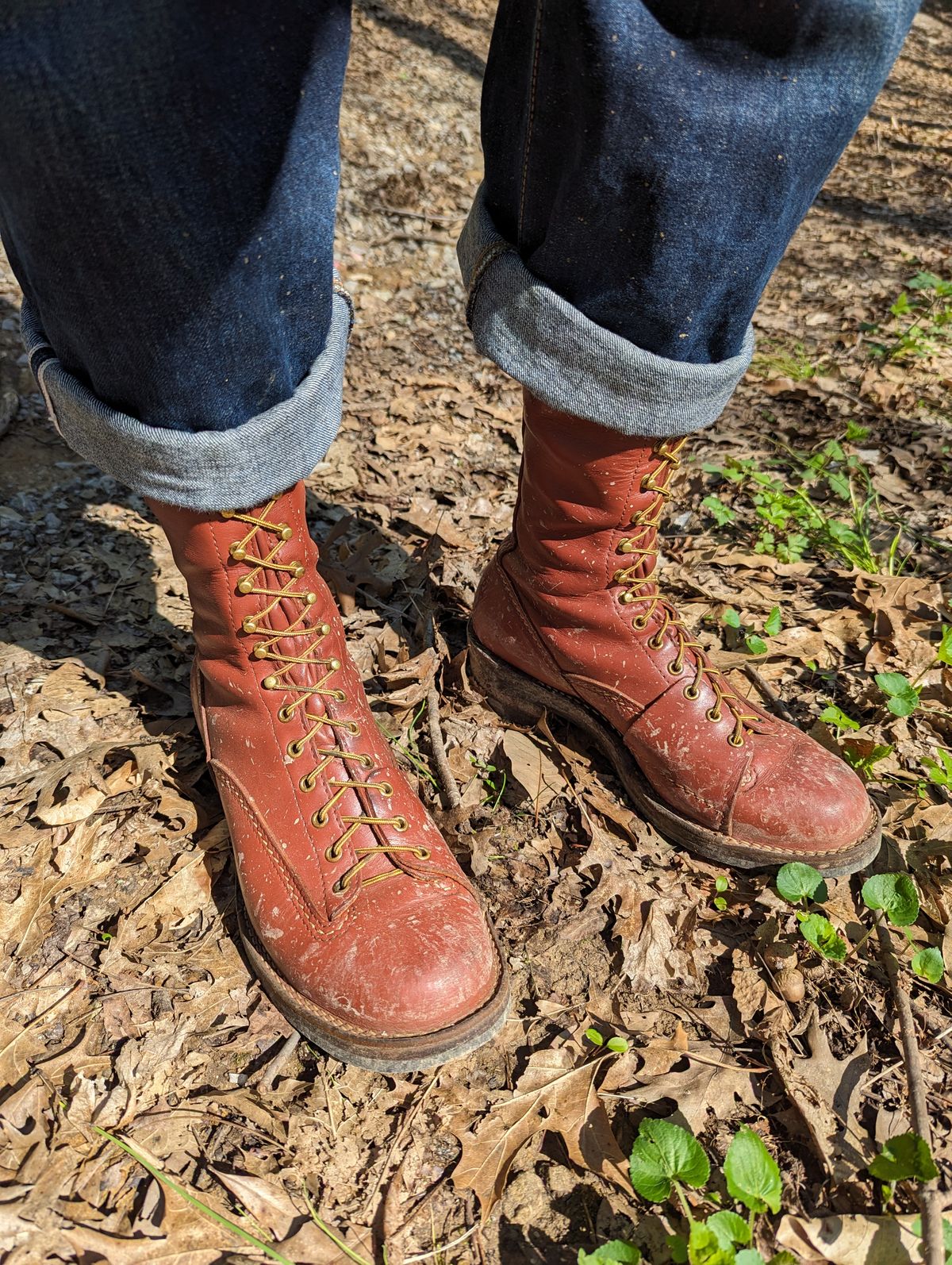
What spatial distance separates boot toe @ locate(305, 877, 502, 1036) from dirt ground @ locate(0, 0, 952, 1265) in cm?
14

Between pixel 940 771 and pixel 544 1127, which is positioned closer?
pixel 544 1127

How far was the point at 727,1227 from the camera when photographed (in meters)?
1.10

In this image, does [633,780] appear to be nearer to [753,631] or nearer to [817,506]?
[753,631]

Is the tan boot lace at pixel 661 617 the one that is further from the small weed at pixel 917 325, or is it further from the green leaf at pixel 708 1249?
the small weed at pixel 917 325

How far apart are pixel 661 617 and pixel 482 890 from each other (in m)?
0.63

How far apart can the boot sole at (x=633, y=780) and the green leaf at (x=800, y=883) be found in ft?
0.13

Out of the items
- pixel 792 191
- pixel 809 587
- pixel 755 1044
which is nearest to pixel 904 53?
pixel 809 587

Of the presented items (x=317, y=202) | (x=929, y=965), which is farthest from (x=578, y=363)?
(x=929, y=965)

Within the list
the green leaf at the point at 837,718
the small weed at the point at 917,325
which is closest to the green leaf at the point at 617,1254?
the green leaf at the point at 837,718

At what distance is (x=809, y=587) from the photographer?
2383mm

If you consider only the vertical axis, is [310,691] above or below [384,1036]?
above

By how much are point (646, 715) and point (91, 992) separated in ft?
3.60

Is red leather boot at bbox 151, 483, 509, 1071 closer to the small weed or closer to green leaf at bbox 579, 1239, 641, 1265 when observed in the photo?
green leaf at bbox 579, 1239, 641, 1265

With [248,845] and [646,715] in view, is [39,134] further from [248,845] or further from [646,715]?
[646,715]
